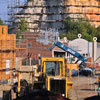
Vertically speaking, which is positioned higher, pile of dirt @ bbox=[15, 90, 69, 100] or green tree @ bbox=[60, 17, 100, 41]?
green tree @ bbox=[60, 17, 100, 41]

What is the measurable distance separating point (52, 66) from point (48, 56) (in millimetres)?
20298

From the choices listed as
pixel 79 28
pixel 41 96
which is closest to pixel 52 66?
pixel 41 96

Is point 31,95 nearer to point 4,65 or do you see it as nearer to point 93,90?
point 93,90

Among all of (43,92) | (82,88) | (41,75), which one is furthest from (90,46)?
(43,92)

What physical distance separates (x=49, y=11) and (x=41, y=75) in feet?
157

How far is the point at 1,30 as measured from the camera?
24.4 m

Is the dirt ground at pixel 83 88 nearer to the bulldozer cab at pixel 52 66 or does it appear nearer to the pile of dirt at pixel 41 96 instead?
the bulldozer cab at pixel 52 66

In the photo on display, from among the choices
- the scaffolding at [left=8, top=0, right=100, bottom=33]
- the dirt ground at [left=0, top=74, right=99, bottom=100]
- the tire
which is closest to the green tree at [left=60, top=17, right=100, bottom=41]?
the scaffolding at [left=8, top=0, right=100, bottom=33]

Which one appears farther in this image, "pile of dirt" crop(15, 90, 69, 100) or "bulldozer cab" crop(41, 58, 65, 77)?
"bulldozer cab" crop(41, 58, 65, 77)

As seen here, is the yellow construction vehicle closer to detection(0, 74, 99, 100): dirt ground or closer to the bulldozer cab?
the bulldozer cab

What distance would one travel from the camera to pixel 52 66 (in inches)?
651

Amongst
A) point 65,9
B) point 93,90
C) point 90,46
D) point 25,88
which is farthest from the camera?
point 65,9

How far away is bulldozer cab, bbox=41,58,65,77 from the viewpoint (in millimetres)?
16203

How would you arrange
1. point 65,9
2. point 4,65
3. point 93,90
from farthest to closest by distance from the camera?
1. point 65,9
2. point 4,65
3. point 93,90
